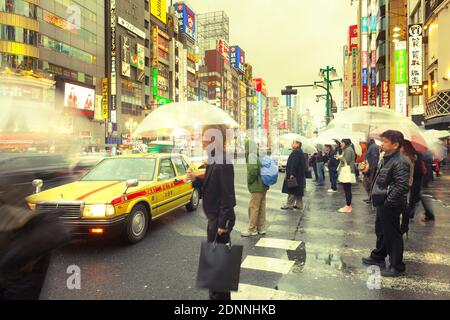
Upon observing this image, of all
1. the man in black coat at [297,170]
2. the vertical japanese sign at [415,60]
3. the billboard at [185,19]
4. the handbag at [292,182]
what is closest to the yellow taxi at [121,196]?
the handbag at [292,182]

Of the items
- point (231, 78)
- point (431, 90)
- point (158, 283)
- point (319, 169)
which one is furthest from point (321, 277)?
point (231, 78)

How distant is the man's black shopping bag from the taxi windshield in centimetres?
402

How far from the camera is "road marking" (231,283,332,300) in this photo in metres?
3.89

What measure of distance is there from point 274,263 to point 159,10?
8420cm

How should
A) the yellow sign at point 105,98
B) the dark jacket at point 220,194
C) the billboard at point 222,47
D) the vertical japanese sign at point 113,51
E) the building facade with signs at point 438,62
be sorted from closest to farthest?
1. the dark jacket at point 220,194
2. the building facade with signs at point 438,62
3. the yellow sign at point 105,98
4. the vertical japanese sign at point 113,51
5. the billboard at point 222,47

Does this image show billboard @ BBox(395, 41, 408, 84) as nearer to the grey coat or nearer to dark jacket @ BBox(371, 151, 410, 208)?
the grey coat

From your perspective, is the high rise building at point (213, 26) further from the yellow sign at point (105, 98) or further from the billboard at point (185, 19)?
the yellow sign at point (105, 98)

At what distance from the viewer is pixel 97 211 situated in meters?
5.46

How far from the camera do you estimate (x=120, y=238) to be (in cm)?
602

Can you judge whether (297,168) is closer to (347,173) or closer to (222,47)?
(347,173)

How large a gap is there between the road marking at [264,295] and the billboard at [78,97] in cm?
4983

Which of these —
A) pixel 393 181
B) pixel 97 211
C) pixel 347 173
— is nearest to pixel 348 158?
pixel 347 173

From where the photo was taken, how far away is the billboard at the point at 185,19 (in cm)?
9269

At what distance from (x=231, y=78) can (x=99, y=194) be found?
448ft
